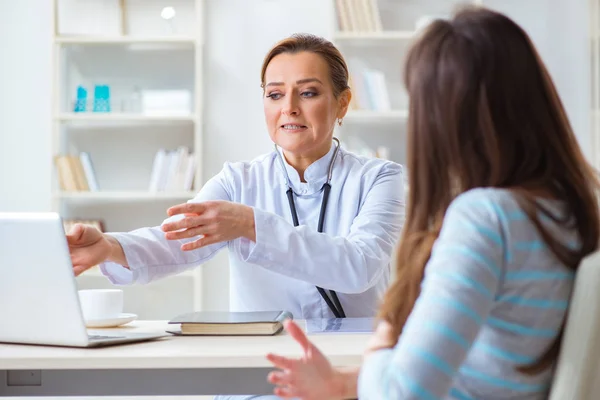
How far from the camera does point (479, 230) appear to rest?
2.53ft

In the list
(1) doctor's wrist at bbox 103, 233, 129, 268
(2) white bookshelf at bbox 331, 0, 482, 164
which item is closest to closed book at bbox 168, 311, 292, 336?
(1) doctor's wrist at bbox 103, 233, 129, 268

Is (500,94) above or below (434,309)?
above

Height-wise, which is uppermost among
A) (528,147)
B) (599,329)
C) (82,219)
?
(528,147)

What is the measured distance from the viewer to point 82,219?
428 cm

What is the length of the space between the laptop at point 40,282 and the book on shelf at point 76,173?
9.28 ft

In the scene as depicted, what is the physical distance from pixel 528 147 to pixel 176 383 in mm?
715

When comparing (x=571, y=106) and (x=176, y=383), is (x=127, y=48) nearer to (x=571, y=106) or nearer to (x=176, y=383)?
(x=571, y=106)

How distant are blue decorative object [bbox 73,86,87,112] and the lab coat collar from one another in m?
2.38

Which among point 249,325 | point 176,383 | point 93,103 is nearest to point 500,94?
point 176,383

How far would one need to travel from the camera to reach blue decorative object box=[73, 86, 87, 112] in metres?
4.19

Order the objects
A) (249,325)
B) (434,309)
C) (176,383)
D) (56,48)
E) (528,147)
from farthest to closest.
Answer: (56,48)
(249,325)
(176,383)
(528,147)
(434,309)

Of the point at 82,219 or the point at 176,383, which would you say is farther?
the point at 82,219

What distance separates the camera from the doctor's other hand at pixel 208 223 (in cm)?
159

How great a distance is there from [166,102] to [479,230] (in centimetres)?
364
